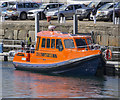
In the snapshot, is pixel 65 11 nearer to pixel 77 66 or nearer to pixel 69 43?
pixel 69 43

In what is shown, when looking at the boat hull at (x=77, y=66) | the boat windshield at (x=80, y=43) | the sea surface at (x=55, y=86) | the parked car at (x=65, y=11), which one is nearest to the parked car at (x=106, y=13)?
the parked car at (x=65, y=11)

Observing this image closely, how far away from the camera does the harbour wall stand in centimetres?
3067

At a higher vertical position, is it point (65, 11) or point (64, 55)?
point (65, 11)

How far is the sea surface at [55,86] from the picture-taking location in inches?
839

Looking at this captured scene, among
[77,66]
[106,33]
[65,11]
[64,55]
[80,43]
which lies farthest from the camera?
[65,11]

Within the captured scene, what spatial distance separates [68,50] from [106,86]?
11.8 feet

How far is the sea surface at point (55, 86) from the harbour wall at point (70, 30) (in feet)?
17.9

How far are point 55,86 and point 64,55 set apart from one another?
3.30 metres

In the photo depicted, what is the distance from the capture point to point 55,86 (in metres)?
23.1

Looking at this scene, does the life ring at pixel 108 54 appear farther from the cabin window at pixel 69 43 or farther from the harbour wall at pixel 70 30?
the harbour wall at pixel 70 30

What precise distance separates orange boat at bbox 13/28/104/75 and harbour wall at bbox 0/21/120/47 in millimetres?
4196

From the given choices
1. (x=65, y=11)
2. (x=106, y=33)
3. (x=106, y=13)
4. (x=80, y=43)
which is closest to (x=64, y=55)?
(x=80, y=43)

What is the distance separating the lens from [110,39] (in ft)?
99.9

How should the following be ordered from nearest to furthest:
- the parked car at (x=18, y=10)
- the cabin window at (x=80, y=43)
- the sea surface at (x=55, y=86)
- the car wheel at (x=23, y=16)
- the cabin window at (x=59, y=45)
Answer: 1. the sea surface at (x=55, y=86)
2. the cabin window at (x=80, y=43)
3. the cabin window at (x=59, y=45)
4. the parked car at (x=18, y=10)
5. the car wheel at (x=23, y=16)
